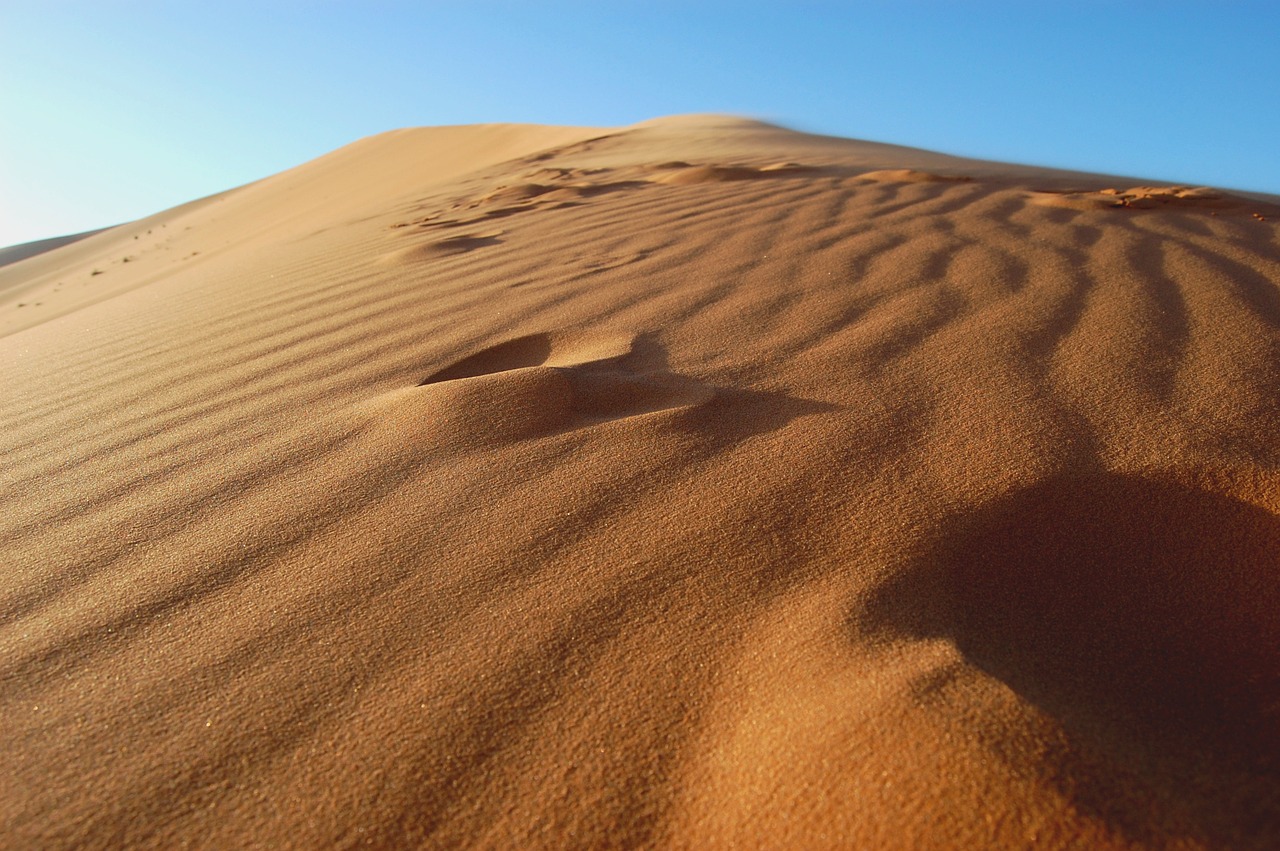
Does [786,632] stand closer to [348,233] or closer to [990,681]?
[990,681]

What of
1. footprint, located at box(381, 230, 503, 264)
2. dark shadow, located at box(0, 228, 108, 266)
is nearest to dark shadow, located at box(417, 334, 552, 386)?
footprint, located at box(381, 230, 503, 264)

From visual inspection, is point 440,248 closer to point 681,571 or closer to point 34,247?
point 681,571

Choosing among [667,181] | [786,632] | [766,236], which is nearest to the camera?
[786,632]

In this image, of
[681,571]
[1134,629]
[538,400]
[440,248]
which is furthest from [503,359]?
A: [440,248]

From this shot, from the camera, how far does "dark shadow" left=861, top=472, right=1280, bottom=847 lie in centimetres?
75

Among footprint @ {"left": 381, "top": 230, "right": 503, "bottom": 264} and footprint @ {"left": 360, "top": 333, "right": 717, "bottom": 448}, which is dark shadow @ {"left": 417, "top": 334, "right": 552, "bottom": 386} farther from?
footprint @ {"left": 381, "top": 230, "right": 503, "bottom": 264}

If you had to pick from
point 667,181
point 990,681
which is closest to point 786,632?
point 990,681

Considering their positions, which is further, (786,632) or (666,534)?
(666,534)

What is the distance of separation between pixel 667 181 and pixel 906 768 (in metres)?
4.89

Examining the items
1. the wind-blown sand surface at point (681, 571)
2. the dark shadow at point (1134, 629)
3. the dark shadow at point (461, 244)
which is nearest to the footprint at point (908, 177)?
the wind-blown sand surface at point (681, 571)

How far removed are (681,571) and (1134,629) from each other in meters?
0.58

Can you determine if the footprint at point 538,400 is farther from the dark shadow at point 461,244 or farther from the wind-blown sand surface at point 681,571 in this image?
the dark shadow at point 461,244

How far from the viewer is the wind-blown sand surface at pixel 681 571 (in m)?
0.81

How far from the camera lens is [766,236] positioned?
324cm
